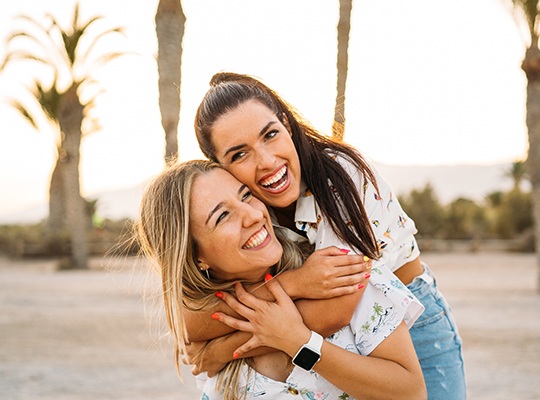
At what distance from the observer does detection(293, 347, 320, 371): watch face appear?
2.54 m

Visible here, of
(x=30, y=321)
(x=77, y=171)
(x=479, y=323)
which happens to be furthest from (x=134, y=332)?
(x=77, y=171)

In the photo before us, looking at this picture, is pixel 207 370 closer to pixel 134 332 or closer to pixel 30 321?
pixel 134 332

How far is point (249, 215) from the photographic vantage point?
271 cm

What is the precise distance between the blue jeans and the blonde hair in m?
0.65

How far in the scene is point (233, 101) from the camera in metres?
2.92

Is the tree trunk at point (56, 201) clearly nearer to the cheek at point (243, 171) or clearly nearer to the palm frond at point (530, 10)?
the palm frond at point (530, 10)

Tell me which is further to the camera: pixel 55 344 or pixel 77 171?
pixel 77 171

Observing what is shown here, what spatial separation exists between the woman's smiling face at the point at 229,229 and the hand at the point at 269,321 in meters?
0.11

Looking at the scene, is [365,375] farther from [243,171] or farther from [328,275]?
[243,171]

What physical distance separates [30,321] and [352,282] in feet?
35.4

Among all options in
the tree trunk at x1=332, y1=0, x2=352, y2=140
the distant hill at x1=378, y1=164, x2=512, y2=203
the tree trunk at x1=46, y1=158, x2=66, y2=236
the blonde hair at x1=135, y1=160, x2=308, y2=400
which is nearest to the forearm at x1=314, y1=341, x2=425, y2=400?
the blonde hair at x1=135, y1=160, x2=308, y2=400

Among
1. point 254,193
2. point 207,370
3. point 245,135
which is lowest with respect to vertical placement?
point 207,370

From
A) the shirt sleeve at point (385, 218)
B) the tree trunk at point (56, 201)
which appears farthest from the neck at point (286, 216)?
the tree trunk at point (56, 201)

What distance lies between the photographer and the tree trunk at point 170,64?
9117mm
